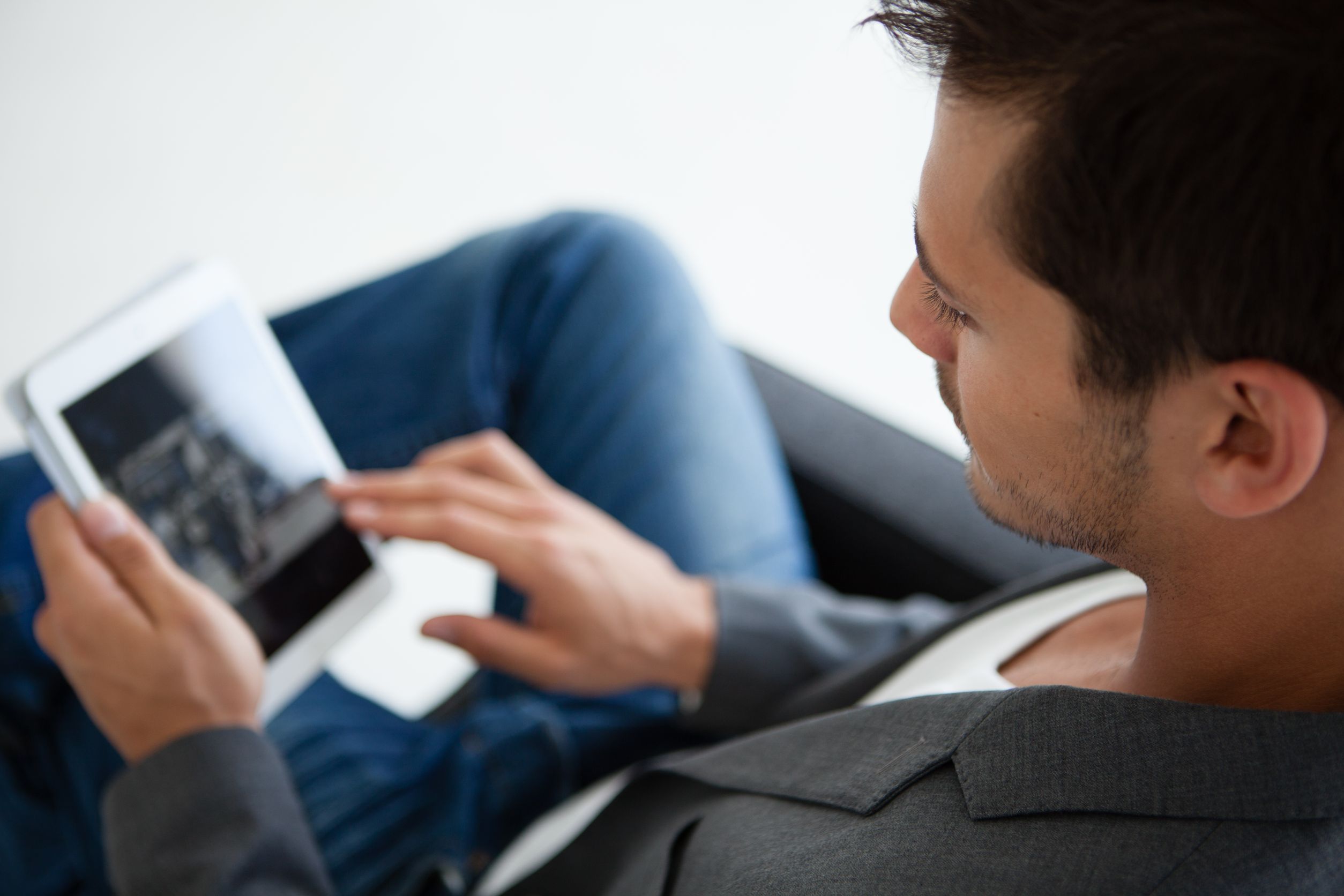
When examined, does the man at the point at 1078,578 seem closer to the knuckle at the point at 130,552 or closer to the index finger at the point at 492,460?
the knuckle at the point at 130,552

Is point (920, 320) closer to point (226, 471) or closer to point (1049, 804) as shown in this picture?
point (1049, 804)

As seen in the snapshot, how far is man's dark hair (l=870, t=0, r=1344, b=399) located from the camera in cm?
42

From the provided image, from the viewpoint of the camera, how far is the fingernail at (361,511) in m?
0.96

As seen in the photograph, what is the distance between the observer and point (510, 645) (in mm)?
943

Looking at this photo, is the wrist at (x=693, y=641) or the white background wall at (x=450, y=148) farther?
the white background wall at (x=450, y=148)

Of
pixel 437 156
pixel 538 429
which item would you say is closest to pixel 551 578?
pixel 538 429

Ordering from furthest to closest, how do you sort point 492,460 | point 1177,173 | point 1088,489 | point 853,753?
point 492,460 → point 853,753 → point 1088,489 → point 1177,173

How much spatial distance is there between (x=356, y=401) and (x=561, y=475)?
0.22 meters

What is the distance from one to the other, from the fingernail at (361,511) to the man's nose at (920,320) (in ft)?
1.75

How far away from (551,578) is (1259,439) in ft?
1.94

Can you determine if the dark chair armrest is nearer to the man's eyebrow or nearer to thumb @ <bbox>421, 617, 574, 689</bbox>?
thumb @ <bbox>421, 617, 574, 689</bbox>

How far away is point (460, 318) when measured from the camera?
108 cm

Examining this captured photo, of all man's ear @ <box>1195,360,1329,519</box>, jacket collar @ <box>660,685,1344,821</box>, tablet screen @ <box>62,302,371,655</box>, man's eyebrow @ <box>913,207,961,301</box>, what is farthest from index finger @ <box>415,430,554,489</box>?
man's ear @ <box>1195,360,1329,519</box>

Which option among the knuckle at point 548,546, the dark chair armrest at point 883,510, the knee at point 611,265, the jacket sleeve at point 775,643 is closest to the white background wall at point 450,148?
the dark chair armrest at point 883,510
